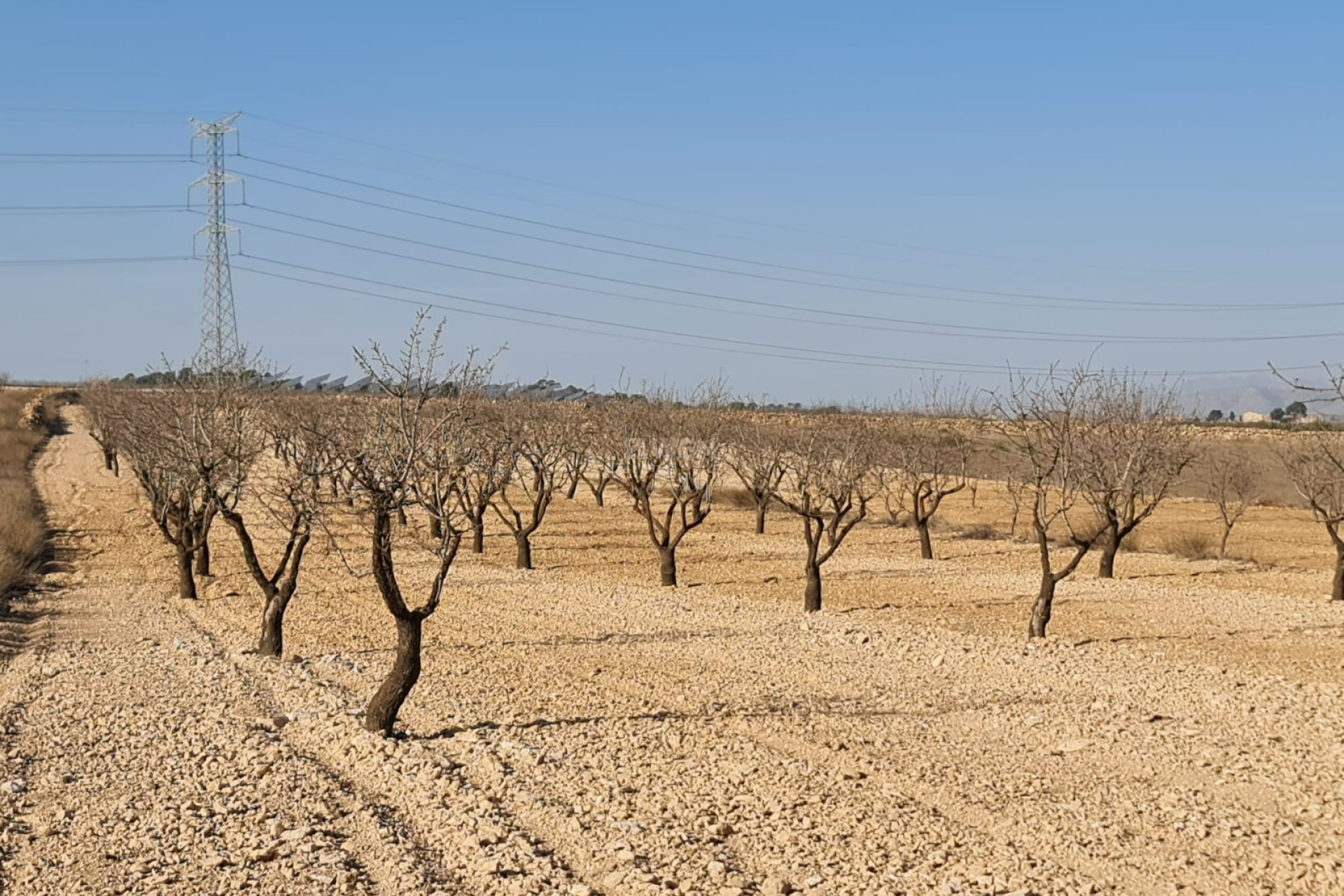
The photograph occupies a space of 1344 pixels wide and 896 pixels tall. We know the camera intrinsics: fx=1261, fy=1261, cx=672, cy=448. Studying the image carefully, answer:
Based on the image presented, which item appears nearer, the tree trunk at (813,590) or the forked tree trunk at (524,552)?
the tree trunk at (813,590)

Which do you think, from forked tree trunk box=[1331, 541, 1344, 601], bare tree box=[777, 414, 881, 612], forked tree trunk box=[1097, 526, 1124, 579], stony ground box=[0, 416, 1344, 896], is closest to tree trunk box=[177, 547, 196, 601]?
stony ground box=[0, 416, 1344, 896]

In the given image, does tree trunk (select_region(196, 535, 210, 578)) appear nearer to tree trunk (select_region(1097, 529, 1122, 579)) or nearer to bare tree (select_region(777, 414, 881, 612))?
bare tree (select_region(777, 414, 881, 612))

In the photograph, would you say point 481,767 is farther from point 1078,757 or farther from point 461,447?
point 461,447

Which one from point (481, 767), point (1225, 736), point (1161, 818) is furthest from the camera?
point (1225, 736)

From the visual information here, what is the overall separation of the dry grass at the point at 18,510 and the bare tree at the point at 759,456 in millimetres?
16356

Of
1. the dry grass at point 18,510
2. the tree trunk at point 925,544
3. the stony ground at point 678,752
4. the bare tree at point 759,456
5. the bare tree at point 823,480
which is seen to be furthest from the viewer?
the tree trunk at point 925,544

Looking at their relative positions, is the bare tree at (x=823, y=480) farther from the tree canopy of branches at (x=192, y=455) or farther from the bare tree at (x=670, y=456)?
the tree canopy of branches at (x=192, y=455)

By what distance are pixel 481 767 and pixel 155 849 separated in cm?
291

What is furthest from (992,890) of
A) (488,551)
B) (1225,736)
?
(488,551)

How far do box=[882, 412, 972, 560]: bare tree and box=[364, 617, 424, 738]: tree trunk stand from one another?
921 inches

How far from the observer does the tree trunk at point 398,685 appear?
12.6 metres

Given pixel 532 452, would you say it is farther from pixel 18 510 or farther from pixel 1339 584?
pixel 1339 584

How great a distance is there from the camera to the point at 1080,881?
8633 millimetres

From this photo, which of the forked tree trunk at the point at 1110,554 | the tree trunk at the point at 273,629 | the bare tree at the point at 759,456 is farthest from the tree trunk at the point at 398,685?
the forked tree trunk at the point at 1110,554
